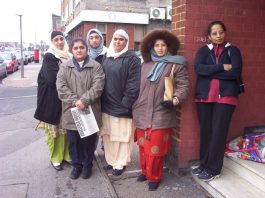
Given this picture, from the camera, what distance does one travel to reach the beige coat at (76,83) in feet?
12.6

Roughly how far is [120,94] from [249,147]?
170 centimetres

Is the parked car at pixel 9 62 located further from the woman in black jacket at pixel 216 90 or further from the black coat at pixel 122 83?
the woman in black jacket at pixel 216 90

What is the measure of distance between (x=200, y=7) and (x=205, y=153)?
174 cm

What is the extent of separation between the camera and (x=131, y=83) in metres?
3.83

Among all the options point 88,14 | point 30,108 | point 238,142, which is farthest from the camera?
point 88,14

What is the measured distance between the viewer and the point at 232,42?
400 cm

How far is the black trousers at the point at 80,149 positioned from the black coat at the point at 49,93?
1.12 feet

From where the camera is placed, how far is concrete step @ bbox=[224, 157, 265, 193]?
3445 mm

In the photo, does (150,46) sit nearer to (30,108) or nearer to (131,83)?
(131,83)

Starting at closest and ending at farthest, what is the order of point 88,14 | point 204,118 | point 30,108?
1. point 204,118
2. point 30,108
3. point 88,14

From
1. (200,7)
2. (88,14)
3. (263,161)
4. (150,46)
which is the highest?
(88,14)

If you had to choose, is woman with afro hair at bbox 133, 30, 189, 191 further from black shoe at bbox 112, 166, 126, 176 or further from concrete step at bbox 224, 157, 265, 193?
concrete step at bbox 224, 157, 265, 193

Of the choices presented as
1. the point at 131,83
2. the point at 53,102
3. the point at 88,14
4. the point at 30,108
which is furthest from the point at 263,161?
the point at 88,14

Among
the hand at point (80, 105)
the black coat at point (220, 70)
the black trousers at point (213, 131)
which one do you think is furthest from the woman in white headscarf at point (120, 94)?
the black trousers at point (213, 131)
